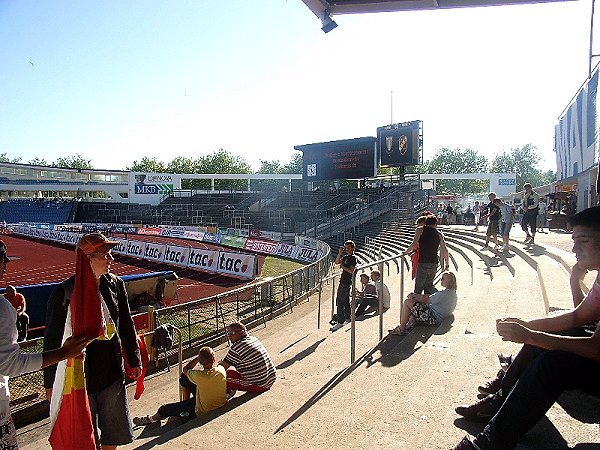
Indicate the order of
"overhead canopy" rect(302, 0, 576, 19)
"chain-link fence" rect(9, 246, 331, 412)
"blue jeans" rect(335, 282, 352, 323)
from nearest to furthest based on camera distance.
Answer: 1. "overhead canopy" rect(302, 0, 576, 19)
2. "chain-link fence" rect(9, 246, 331, 412)
3. "blue jeans" rect(335, 282, 352, 323)

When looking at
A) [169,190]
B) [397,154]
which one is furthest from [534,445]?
[169,190]

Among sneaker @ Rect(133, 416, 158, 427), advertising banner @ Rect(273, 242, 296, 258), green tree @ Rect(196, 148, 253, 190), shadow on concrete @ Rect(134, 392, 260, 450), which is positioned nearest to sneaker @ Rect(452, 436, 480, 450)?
shadow on concrete @ Rect(134, 392, 260, 450)

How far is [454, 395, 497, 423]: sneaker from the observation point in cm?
341

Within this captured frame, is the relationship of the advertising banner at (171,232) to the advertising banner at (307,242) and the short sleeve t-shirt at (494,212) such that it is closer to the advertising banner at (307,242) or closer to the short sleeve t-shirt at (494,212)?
the advertising banner at (307,242)

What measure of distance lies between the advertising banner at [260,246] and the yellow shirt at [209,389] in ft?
84.5

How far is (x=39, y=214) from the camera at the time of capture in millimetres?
65562

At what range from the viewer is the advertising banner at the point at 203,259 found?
78.0 ft

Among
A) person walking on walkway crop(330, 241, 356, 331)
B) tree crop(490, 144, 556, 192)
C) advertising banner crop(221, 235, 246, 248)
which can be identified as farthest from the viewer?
tree crop(490, 144, 556, 192)

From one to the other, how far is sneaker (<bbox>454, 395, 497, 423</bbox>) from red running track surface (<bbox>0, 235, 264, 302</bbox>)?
1445 cm

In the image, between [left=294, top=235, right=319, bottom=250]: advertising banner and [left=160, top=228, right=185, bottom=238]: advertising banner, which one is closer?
[left=294, top=235, right=319, bottom=250]: advertising banner

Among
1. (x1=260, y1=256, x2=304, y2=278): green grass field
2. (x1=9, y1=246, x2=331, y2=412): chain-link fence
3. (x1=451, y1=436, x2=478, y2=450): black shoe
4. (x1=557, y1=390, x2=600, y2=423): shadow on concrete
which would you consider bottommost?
(x1=260, y1=256, x2=304, y2=278): green grass field

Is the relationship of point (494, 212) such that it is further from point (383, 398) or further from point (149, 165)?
point (149, 165)

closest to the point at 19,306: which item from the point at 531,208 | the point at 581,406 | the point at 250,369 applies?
the point at 250,369

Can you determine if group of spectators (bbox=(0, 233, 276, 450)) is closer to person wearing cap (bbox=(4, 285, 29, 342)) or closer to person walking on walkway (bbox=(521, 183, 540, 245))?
person wearing cap (bbox=(4, 285, 29, 342))
